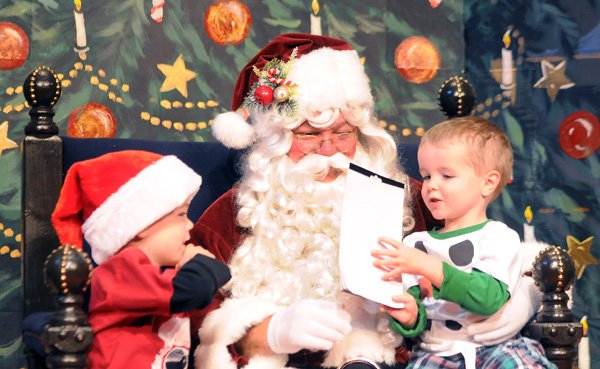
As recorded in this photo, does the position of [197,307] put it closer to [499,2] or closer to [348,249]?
[348,249]

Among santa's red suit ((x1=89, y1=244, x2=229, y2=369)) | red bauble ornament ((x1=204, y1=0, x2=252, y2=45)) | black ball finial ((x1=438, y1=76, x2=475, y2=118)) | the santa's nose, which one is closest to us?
santa's red suit ((x1=89, y1=244, x2=229, y2=369))

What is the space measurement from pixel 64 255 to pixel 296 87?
3.38ft

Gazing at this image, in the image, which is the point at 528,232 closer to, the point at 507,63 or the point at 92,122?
the point at 507,63

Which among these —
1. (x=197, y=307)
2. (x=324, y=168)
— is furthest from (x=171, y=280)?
(x=324, y=168)

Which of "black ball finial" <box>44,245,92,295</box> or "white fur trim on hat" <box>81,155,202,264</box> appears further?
"white fur trim on hat" <box>81,155,202,264</box>

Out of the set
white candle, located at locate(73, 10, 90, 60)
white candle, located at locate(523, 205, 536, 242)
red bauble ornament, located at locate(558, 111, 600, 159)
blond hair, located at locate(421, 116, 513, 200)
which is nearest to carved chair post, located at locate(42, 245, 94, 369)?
blond hair, located at locate(421, 116, 513, 200)

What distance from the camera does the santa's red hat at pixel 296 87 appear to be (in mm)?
3279

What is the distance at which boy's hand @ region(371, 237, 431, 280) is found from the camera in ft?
9.36

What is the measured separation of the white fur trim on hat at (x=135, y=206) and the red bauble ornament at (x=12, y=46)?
4.05 ft

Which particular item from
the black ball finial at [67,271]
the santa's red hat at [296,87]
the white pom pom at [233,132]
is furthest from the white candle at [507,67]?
the black ball finial at [67,271]

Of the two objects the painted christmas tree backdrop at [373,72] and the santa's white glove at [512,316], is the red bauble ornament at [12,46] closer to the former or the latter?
the painted christmas tree backdrop at [373,72]

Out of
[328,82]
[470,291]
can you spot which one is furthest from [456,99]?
[470,291]

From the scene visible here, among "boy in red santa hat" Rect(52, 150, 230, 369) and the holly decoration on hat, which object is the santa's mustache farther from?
"boy in red santa hat" Rect(52, 150, 230, 369)

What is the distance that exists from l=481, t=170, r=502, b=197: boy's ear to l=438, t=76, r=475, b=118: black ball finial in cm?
69
